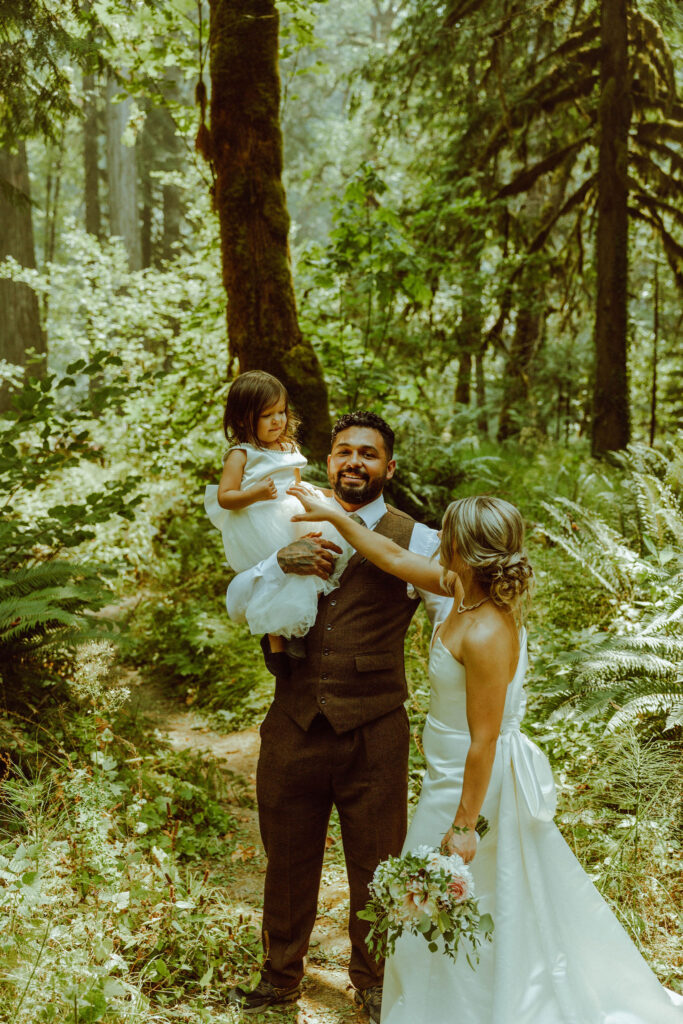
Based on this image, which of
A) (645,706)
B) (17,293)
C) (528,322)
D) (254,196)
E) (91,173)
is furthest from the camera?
(91,173)

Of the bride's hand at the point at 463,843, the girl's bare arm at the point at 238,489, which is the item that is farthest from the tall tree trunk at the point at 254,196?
the bride's hand at the point at 463,843

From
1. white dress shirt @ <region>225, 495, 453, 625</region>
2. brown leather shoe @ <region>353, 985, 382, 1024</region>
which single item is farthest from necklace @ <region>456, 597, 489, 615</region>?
brown leather shoe @ <region>353, 985, 382, 1024</region>

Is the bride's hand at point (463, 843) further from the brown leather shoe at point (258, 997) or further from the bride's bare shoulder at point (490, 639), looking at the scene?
the brown leather shoe at point (258, 997)

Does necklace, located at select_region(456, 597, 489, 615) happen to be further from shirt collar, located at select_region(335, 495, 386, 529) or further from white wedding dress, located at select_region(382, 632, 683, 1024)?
shirt collar, located at select_region(335, 495, 386, 529)

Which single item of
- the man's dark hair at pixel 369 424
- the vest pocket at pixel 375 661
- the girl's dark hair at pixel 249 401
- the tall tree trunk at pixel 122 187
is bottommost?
the vest pocket at pixel 375 661

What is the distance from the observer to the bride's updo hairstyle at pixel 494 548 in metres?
2.38

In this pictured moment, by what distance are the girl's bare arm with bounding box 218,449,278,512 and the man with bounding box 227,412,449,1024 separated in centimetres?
27

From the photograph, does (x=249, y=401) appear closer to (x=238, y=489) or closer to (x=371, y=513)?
(x=238, y=489)

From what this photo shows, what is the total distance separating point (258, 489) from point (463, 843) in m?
1.50

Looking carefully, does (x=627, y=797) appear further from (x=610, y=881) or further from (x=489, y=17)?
(x=489, y=17)

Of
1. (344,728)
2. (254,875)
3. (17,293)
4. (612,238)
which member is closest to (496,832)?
(344,728)

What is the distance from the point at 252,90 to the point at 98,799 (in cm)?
496

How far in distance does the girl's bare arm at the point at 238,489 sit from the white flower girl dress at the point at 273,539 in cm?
3

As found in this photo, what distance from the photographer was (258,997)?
3.05 metres
